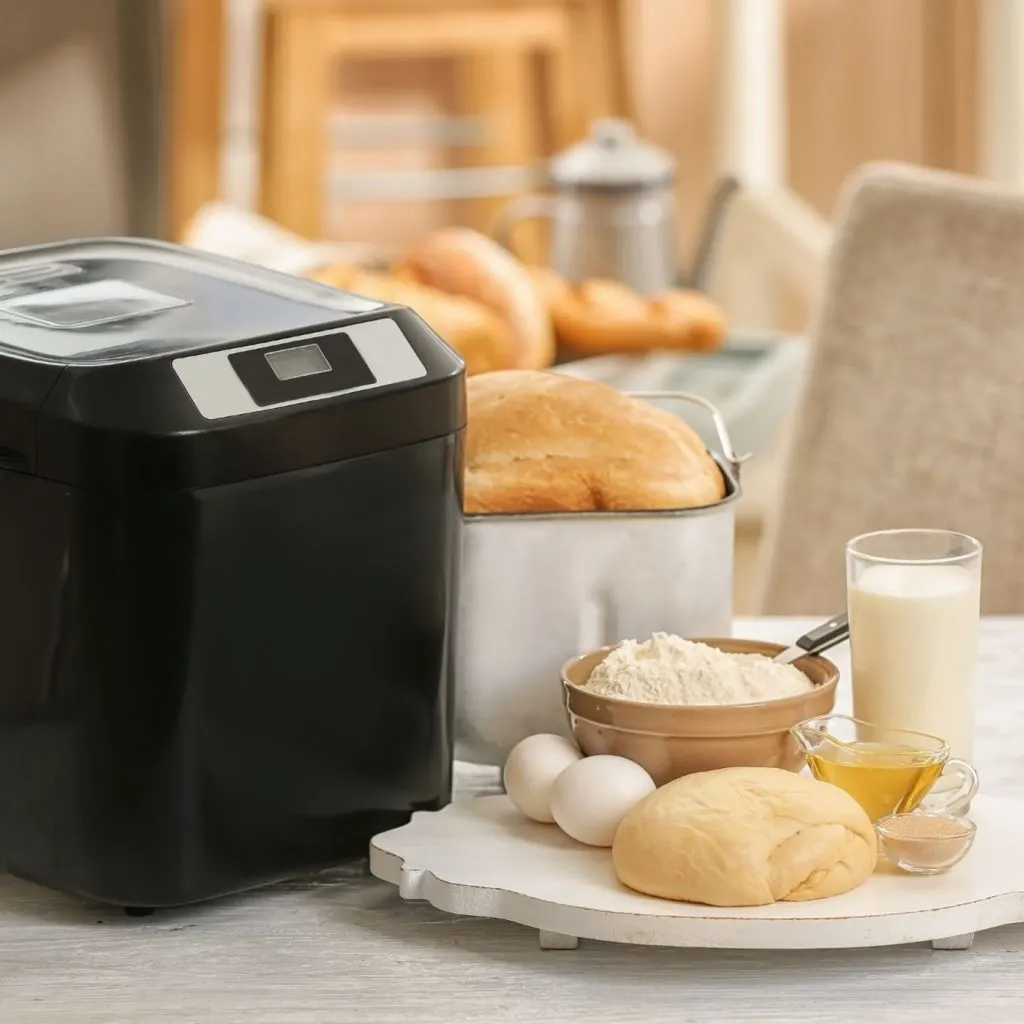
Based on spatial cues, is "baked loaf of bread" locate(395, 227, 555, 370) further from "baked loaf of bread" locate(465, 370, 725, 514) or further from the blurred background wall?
the blurred background wall

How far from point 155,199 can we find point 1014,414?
110 cm

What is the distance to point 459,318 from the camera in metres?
1.75

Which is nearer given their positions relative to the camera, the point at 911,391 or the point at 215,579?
the point at 215,579

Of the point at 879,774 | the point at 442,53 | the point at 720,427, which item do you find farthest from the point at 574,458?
the point at 442,53

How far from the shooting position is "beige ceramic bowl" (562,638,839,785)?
2.74 ft

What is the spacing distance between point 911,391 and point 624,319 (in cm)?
32

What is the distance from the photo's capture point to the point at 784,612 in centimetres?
184

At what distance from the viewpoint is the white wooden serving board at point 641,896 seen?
2.44ft

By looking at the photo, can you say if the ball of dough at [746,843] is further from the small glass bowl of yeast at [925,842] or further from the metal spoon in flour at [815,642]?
the metal spoon in flour at [815,642]

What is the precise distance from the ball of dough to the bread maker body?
153 mm

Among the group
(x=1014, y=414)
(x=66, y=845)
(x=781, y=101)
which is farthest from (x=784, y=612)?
(x=781, y=101)

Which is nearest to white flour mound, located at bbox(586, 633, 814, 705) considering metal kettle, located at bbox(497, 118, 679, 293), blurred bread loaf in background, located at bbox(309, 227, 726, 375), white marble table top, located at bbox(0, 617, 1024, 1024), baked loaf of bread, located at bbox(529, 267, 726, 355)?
white marble table top, located at bbox(0, 617, 1024, 1024)

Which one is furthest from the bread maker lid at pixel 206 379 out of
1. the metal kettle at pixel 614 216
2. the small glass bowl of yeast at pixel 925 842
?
the metal kettle at pixel 614 216

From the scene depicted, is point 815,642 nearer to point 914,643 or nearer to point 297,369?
point 914,643
